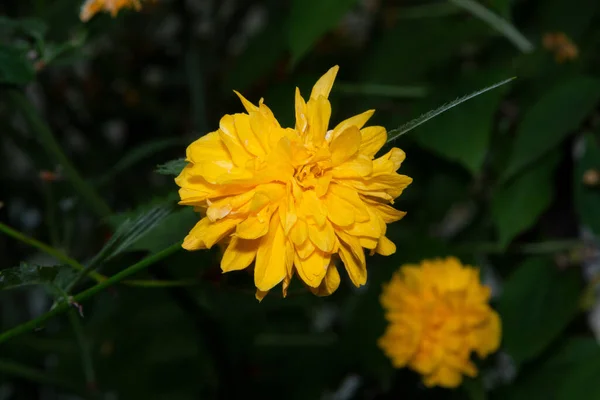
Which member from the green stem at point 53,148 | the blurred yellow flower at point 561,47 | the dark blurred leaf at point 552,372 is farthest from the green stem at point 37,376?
the blurred yellow flower at point 561,47

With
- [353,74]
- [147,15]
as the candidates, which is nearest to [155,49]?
[147,15]

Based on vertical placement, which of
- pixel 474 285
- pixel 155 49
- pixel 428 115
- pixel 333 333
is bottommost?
pixel 333 333

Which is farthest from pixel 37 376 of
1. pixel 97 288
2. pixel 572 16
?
pixel 572 16

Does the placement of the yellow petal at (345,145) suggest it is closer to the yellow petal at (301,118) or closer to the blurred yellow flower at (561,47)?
the yellow petal at (301,118)

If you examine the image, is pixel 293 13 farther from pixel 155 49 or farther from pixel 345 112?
pixel 155 49

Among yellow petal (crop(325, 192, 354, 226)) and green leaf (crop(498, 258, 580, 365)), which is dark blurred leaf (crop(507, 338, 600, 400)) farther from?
yellow petal (crop(325, 192, 354, 226))

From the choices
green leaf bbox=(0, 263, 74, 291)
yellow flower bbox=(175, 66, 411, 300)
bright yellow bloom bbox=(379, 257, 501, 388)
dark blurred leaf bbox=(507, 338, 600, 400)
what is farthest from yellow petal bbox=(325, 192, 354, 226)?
dark blurred leaf bbox=(507, 338, 600, 400)
